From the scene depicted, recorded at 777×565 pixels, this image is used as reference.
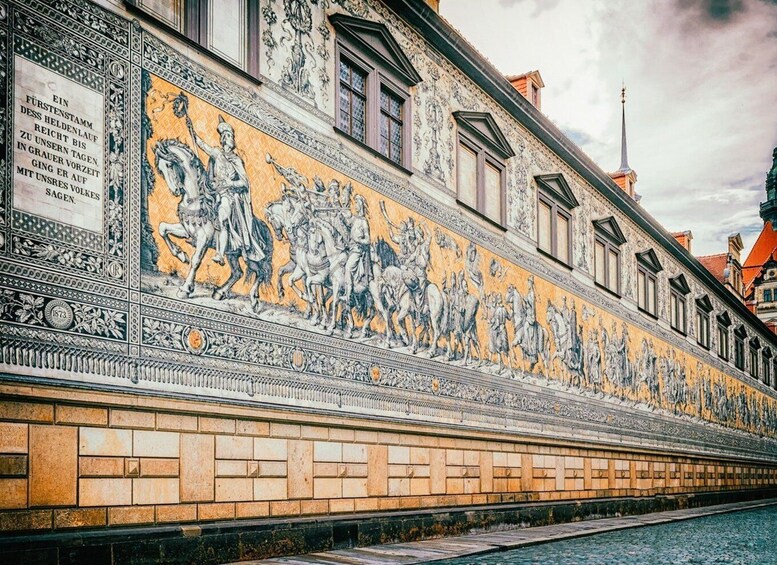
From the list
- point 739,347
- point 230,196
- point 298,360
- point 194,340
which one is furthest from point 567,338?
point 739,347

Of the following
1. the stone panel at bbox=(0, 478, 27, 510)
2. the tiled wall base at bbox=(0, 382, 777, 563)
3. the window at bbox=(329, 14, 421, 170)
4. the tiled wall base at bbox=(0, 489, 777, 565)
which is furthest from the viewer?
the window at bbox=(329, 14, 421, 170)

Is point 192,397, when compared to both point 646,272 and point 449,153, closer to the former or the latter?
point 449,153

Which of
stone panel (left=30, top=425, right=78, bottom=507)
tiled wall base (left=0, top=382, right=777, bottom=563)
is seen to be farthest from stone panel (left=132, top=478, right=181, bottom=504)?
stone panel (left=30, top=425, right=78, bottom=507)

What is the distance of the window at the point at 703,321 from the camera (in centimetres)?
2992

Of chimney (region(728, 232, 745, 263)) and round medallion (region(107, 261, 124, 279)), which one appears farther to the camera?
chimney (region(728, 232, 745, 263))

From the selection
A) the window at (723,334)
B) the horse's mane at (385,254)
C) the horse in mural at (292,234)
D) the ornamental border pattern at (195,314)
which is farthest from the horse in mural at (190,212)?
the window at (723,334)

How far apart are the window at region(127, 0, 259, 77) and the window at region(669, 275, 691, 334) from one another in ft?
65.4

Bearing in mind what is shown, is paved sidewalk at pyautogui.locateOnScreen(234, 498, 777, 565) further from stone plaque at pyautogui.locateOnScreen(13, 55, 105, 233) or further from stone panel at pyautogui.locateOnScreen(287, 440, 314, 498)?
stone plaque at pyautogui.locateOnScreen(13, 55, 105, 233)

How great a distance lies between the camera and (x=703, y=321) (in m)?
30.7

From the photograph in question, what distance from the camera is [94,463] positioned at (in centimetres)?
730

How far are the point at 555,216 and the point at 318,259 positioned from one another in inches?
367

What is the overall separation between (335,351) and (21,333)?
438 centimetres

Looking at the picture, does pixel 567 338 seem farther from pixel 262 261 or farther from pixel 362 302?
pixel 262 261

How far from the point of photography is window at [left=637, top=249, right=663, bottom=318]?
2420 centimetres
